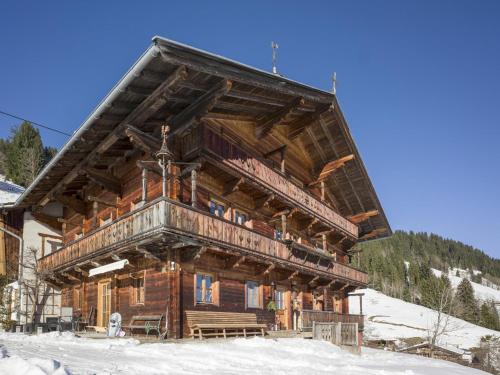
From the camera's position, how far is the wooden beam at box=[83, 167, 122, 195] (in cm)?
1916

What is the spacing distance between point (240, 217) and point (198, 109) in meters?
6.15

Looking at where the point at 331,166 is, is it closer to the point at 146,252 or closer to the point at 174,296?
the point at 174,296

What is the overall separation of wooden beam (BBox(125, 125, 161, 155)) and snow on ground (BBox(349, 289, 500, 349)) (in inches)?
1631

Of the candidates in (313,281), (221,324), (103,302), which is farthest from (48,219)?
(313,281)

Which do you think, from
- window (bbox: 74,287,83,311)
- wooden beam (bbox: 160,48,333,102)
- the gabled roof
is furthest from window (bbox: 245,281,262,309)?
wooden beam (bbox: 160,48,333,102)

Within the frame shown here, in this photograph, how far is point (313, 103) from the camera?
71.2 ft

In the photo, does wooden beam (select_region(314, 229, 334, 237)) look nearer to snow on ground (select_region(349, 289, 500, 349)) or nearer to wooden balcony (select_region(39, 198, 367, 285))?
wooden balcony (select_region(39, 198, 367, 285))

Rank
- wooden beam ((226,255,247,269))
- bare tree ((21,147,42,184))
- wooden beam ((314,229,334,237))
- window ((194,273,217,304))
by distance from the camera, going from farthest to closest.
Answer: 1. bare tree ((21,147,42,184))
2. wooden beam ((314,229,334,237))
3. wooden beam ((226,255,247,269))
4. window ((194,273,217,304))

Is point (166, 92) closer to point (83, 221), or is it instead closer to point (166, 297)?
point (166, 297)

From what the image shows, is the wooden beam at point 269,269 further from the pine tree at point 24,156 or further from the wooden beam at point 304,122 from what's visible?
the pine tree at point 24,156

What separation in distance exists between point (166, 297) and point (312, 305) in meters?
11.6

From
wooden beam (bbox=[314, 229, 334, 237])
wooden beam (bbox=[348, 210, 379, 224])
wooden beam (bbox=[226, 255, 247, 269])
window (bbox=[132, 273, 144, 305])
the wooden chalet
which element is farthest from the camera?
wooden beam (bbox=[348, 210, 379, 224])

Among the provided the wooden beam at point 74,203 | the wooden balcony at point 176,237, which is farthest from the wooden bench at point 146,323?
the wooden beam at point 74,203

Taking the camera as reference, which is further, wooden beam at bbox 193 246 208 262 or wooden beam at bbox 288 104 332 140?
wooden beam at bbox 288 104 332 140
